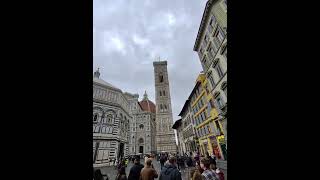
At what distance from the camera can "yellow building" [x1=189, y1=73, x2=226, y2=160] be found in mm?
19422

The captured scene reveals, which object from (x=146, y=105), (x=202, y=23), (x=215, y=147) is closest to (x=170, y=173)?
(x=202, y=23)

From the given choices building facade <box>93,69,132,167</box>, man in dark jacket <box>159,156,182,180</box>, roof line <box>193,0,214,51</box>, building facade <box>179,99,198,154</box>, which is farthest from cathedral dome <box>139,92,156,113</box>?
man in dark jacket <box>159,156,182,180</box>

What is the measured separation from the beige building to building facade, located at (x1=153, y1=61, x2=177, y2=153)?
115 feet

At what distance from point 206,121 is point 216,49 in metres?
11.2

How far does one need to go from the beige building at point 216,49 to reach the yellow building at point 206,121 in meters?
1.58

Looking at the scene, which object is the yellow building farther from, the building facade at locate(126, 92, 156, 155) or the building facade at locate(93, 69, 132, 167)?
the building facade at locate(126, 92, 156, 155)

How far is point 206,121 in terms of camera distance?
23.0 m
